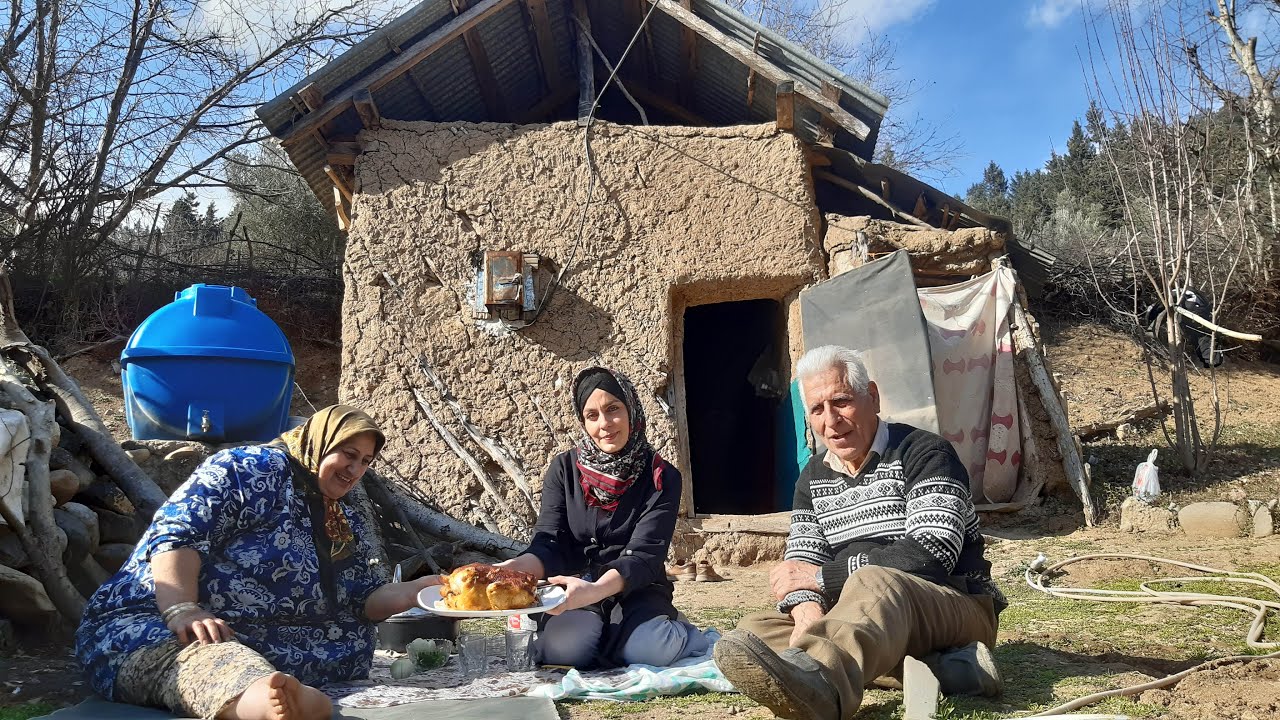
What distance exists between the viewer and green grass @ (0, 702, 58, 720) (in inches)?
96.2

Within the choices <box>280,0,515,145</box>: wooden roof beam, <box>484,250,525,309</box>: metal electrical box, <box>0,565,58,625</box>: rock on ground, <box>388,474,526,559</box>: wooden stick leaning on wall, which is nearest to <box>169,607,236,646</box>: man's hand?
<box>0,565,58,625</box>: rock on ground

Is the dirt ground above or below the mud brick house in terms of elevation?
below

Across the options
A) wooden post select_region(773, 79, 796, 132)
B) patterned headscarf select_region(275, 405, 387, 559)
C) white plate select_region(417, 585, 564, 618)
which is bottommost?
white plate select_region(417, 585, 564, 618)

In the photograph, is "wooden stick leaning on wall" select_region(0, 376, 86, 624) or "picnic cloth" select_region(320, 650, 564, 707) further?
"wooden stick leaning on wall" select_region(0, 376, 86, 624)

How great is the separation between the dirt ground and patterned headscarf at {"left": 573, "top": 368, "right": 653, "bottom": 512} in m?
0.78

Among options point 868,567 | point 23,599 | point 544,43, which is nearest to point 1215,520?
point 868,567

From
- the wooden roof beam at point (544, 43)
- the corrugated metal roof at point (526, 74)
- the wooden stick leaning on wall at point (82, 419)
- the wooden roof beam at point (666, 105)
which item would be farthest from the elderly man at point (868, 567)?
the wooden roof beam at point (666, 105)

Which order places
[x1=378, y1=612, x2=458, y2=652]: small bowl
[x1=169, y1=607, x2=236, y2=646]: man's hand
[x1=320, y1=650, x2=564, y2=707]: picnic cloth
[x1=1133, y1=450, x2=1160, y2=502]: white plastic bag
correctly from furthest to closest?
[x1=1133, y1=450, x2=1160, y2=502]: white plastic bag
[x1=378, y1=612, x2=458, y2=652]: small bowl
[x1=320, y1=650, x2=564, y2=707]: picnic cloth
[x1=169, y1=607, x2=236, y2=646]: man's hand

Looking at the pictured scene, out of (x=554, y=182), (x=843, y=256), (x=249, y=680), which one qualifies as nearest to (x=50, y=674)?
(x=249, y=680)

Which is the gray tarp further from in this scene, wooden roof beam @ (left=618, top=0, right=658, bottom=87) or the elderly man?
the elderly man

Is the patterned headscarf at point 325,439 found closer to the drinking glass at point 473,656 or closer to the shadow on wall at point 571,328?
the drinking glass at point 473,656

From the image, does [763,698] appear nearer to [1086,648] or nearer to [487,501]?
[1086,648]

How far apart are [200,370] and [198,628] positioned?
10.1 ft

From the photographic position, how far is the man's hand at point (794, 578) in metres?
2.61
